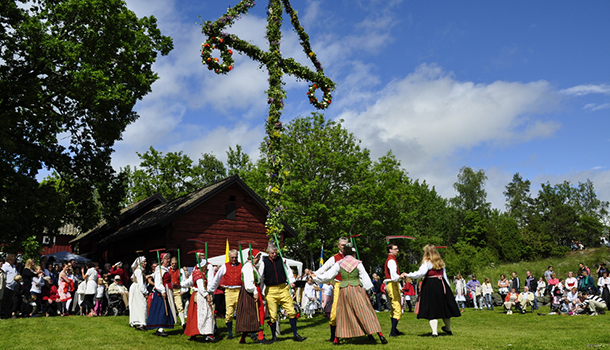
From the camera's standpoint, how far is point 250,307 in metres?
9.20

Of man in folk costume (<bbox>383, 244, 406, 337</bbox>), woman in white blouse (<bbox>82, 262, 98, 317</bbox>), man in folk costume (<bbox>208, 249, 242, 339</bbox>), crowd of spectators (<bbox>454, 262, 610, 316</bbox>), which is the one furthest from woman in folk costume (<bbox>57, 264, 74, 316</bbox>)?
crowd of spectators (<bbox>454, 262, 610, 316</bbox>)

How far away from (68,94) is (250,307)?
45.1 feet

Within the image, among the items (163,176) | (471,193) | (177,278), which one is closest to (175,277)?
(177,278)

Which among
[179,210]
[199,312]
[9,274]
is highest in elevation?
[179,210]

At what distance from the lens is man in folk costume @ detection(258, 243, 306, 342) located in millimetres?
9180

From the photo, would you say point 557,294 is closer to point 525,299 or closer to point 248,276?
point 525,299

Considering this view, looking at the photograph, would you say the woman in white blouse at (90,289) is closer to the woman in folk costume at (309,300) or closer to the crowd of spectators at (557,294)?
the woman in folk costume at (309,300)

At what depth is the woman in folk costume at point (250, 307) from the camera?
9.03 metres

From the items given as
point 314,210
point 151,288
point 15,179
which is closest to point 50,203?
point 15,179

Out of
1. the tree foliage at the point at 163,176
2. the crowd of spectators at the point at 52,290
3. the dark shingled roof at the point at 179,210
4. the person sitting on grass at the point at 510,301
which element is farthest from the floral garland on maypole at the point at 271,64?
the tree foliage at the point at 163,176

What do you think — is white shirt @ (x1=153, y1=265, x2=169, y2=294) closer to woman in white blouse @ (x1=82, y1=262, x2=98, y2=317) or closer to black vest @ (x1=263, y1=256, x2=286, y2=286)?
black vest @ (x1=263, y1=256, x2=286, y2=286)

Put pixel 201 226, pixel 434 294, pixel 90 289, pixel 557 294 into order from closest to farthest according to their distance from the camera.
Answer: pixel 434 294, pixel 90 289, pixel 557 294, pixel 201 226

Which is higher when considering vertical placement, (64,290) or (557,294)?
(64,290)

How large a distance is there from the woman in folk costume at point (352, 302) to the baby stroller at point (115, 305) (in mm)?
10763
